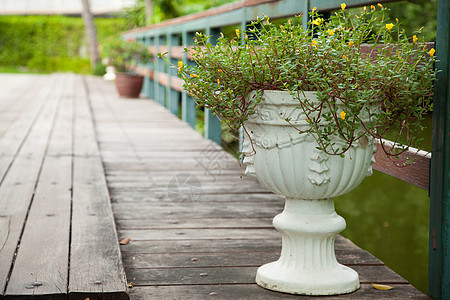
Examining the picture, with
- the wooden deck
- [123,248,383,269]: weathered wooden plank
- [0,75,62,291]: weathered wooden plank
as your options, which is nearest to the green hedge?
[0,75,62,291]: weathered wooden plank

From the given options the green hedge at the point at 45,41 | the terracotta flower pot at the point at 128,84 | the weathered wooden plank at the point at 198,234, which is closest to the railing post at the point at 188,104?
the terracotta flower pot at the point at 128,84

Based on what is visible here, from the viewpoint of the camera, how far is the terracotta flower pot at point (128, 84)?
8.76 metres

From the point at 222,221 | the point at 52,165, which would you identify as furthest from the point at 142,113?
the point at 222,221

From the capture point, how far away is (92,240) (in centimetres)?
224

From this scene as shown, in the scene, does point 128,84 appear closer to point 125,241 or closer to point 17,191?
point 17,191

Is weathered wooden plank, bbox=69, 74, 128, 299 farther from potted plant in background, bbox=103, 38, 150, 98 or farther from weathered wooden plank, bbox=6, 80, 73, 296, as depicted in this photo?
potted plant in background, bbox=103, 38, 150, 98

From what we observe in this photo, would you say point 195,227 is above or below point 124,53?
below

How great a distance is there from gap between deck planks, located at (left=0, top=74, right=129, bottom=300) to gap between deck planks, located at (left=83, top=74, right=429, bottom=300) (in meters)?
0.11

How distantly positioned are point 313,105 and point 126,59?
751 centimetres

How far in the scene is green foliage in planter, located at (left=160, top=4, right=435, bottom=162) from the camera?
1.67m

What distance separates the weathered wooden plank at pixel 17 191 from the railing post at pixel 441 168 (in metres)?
1.22

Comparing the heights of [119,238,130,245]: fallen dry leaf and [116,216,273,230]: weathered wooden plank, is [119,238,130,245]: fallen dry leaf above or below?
below

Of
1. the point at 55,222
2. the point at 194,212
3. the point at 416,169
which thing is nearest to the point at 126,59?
the point at 194,212

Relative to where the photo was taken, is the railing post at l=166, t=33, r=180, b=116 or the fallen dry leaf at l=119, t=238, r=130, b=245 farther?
the railing post at l=166, t=33, r=180, b=116
